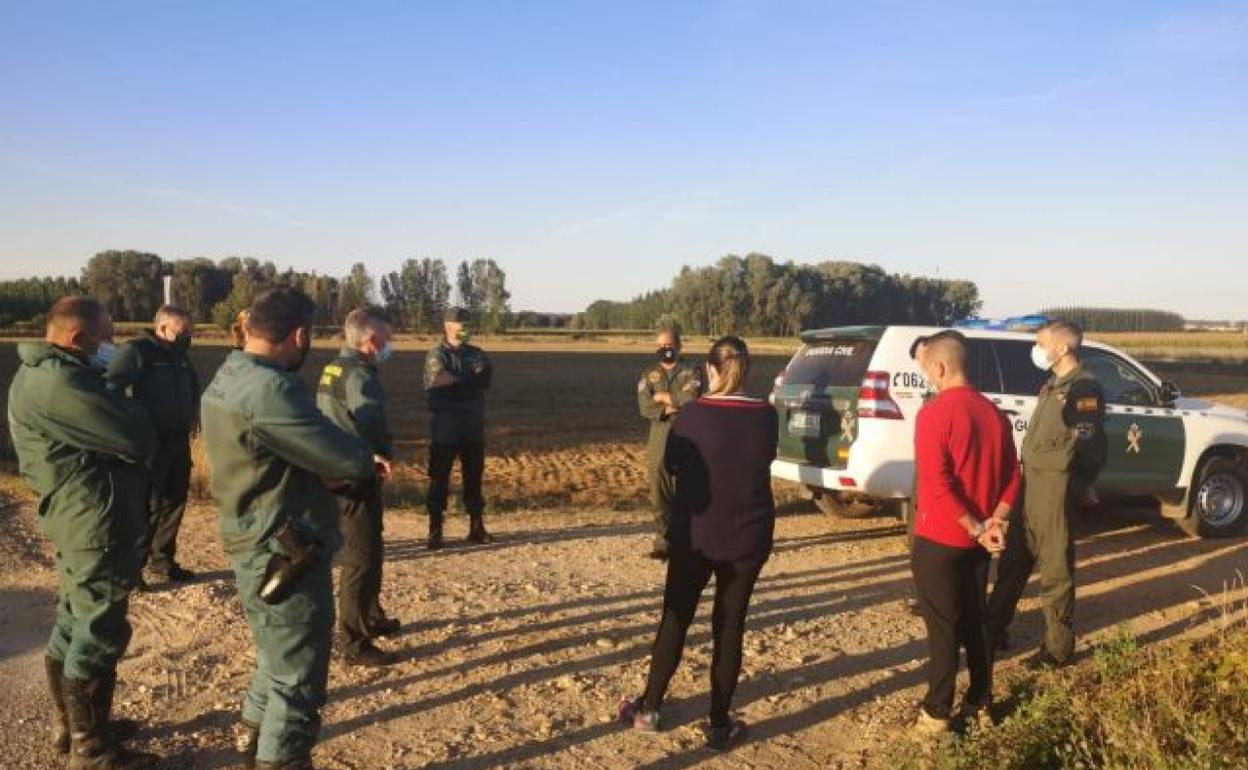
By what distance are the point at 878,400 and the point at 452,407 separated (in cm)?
346

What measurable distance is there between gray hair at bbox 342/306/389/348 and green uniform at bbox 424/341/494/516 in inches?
91.2

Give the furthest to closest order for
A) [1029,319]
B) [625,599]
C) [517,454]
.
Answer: [517,454]
[1029,319]
[625,599]

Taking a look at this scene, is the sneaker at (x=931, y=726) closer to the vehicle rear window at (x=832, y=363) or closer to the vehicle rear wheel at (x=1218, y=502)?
the vehicle rear window at (x=832, y=363)

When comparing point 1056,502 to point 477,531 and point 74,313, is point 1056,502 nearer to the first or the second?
point 477,531

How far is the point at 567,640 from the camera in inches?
229

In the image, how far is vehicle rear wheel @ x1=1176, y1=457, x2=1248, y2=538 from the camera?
9258 mm

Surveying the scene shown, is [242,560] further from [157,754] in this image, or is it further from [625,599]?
[625,599]

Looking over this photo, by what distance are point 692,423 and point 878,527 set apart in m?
5.97

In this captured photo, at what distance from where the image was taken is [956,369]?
4.40m

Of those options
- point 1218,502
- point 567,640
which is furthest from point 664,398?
point 1218,502

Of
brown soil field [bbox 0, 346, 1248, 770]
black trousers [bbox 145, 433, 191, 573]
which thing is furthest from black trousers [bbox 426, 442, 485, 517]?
black trousers [bbox 145, 433, 191, 573]

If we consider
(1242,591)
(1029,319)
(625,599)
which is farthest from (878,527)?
(625,599)

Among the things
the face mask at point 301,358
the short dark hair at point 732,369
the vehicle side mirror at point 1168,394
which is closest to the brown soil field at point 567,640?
the vehicle side mirror at point 1168,394

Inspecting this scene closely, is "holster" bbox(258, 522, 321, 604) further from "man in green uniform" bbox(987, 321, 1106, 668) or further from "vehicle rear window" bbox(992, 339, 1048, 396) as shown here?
"vehicle rear window" bbox(992, 339, 1048, 396)
